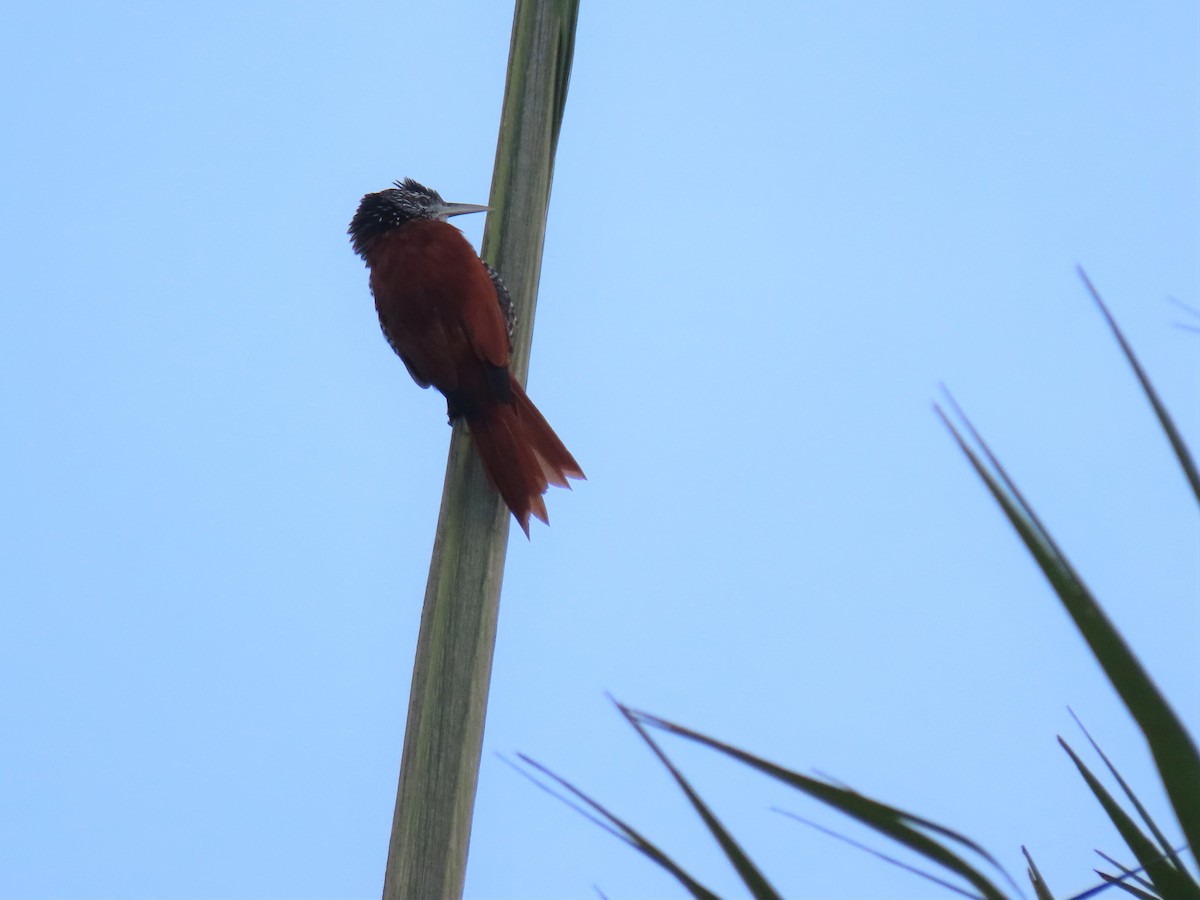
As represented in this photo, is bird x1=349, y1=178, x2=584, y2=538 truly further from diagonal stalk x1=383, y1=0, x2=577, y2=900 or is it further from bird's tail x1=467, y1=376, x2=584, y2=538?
diagonal stalk x1=383, y1=0, x2=577, y2=900

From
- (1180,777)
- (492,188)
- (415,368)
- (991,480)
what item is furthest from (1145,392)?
(415,368)

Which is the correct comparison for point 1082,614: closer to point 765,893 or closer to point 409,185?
point 765,893

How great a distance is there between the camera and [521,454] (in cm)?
267

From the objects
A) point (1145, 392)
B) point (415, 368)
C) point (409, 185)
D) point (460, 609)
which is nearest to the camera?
point (1145, 392)

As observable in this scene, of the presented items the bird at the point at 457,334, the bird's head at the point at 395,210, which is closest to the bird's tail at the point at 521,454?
the bird at the point at 457,334

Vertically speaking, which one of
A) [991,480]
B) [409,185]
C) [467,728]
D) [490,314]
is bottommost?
[991,480]

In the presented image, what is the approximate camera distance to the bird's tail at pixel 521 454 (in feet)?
6.90

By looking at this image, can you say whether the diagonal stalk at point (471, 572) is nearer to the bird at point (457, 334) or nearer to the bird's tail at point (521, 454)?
the bird's tail at point (521, 454)

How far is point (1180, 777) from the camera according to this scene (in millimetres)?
637

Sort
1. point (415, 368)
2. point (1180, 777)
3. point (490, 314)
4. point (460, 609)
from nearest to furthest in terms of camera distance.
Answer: point (1180, 777) → point (460, 609) → point (490, 314) → point (415, 368)

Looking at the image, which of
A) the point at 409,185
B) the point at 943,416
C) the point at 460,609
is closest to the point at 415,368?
the point at 409,185

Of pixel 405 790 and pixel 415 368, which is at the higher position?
pixel 415 368

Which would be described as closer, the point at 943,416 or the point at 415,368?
the point at 943,416

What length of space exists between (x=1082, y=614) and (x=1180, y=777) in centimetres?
9
